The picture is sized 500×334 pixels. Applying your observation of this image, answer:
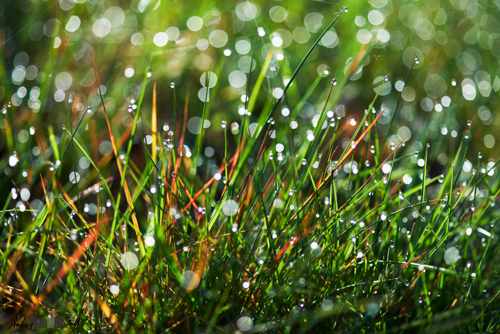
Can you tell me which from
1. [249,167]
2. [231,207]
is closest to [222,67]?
[249,167]

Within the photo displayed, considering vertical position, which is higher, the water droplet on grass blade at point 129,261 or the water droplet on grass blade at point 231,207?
the water droplet on grass blade at point 231,207

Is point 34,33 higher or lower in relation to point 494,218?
higher

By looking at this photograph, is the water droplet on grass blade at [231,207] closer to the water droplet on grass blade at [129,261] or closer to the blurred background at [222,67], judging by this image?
the water droplet on grass blade at [129,261]

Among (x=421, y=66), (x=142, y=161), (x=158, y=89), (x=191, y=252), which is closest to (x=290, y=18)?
(x=421, y=66)

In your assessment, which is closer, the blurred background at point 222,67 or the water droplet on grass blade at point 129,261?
the water droplet on grass blade at point 129,261

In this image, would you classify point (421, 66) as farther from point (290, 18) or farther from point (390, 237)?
point (390, 237)

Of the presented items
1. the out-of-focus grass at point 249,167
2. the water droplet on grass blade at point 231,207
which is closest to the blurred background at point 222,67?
the out-of-focus grass at point 249,167

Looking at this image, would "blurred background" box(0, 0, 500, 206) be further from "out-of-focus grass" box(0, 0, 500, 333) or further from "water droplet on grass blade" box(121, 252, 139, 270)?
"water droplet on grass blade" box(121, 252, 139, 270)

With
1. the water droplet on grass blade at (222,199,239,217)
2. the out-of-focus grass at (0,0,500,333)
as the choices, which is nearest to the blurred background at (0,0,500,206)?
the out-of-focus grass at (0,0,500,333)
